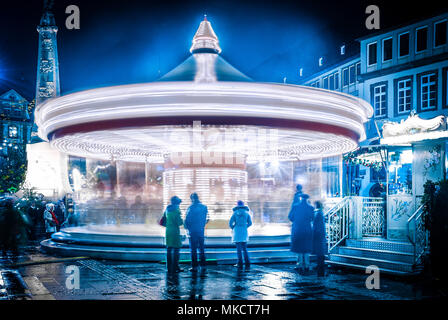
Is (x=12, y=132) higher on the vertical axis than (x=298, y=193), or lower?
higher

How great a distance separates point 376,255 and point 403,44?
75.0 feet

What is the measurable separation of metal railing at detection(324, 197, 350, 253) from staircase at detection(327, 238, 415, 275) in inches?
5.8

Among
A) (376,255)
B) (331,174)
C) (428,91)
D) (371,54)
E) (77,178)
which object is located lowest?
(376,255)

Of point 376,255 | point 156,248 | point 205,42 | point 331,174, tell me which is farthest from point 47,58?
point 376,255

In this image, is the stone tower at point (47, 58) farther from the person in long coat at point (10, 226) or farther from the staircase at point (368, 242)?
the staircase at point (368, 242)

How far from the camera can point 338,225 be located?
1091cm

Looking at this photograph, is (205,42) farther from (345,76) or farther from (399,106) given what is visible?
(345,76)

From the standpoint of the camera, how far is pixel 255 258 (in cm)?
1033

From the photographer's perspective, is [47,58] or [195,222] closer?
[195,222]

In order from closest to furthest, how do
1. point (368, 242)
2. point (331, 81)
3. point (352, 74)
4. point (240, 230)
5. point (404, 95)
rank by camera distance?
1. point (240, 230)
2. point (368, 242)
3. point (404, 95)
4. point (352, 74)
5. point (331, 81)

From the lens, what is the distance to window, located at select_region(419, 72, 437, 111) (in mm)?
26663

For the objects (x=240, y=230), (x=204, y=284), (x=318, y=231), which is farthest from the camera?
(x=240, y=230)

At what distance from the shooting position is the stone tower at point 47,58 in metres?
39.5

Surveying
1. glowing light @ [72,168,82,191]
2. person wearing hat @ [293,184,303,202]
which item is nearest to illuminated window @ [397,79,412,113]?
person wearing hat @ [293,184,303,202]
